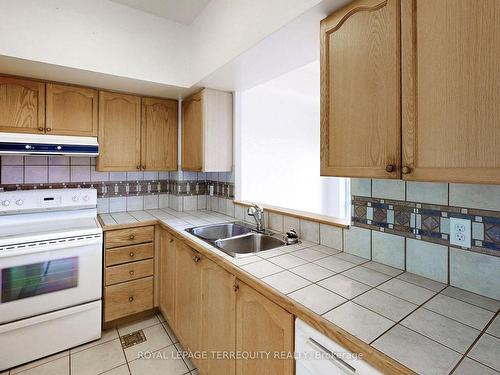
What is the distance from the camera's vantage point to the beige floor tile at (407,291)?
0.95 m

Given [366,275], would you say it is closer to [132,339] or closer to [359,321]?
[359,321]

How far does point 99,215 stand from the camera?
252cm

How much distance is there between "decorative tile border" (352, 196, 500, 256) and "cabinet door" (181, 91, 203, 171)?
1489 mm

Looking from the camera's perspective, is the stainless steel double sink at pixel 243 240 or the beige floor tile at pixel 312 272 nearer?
the beige floor tile at pixel 312 272

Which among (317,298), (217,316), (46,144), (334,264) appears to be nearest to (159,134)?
(46,144)

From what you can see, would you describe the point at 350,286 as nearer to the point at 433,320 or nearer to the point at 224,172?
the point at 433,320

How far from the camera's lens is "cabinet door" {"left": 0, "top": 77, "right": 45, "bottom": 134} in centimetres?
191

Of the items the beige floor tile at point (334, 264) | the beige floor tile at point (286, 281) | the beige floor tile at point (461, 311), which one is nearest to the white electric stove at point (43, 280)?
the beige floor tile at point (286, 281)

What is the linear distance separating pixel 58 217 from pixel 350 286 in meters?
2.39

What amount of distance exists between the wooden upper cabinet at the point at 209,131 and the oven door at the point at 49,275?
1.05 meters

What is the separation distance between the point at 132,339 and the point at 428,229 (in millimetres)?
2186

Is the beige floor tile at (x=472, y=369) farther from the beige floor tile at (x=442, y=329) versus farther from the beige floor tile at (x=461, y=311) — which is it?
the beige floor tile at (x=461, y=311)

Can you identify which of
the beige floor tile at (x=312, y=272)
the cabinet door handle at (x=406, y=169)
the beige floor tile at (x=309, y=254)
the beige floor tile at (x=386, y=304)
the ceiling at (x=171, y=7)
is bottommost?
the beige floor tile at (x=386, y=304)

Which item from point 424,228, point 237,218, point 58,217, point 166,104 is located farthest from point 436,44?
point 58,217
